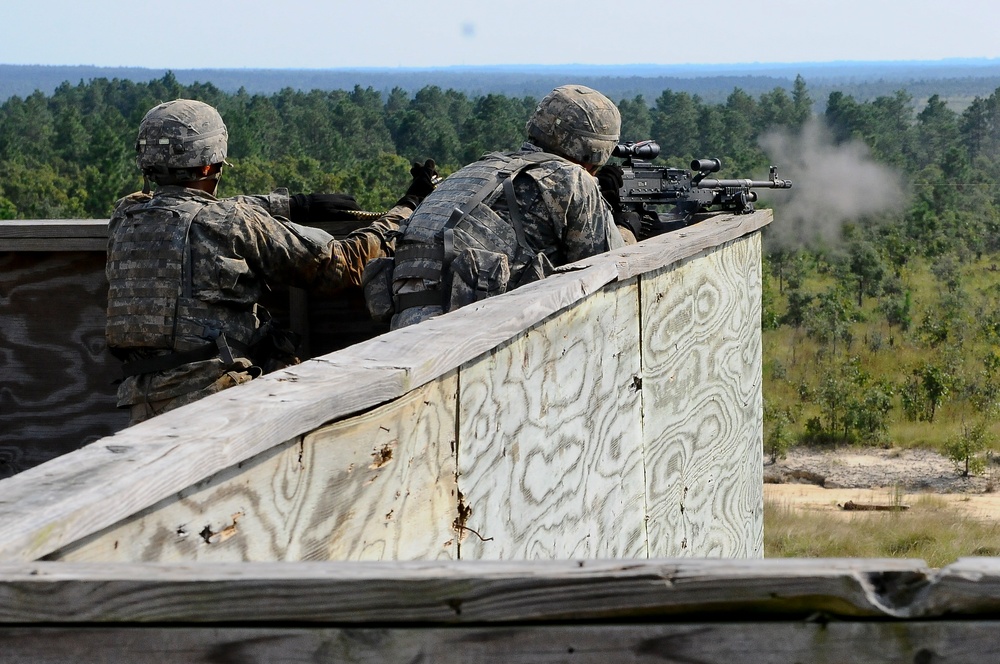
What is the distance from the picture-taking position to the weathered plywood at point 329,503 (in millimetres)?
1486

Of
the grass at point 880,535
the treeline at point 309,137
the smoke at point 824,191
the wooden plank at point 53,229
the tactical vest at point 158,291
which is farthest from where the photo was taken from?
the smoke at point 824,191

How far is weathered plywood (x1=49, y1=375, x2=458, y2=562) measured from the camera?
1486 millimetres

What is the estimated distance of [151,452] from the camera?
147 centimetres

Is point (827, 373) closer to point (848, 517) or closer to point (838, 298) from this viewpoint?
point (838, 298)

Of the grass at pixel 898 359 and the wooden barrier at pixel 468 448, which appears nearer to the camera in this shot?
the wooden barrier at pixel 468 448

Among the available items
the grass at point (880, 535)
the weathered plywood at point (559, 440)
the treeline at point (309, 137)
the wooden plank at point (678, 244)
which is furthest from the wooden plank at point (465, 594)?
the treeline at point (309, 137)

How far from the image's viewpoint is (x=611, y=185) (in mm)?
6145

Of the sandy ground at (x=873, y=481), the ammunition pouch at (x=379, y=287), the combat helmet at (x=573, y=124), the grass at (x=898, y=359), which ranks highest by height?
the combat helmet at (x=573, y=124)

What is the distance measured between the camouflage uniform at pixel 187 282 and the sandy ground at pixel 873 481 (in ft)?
35.4

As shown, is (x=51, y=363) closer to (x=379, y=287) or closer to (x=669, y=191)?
(x=379, y=287)

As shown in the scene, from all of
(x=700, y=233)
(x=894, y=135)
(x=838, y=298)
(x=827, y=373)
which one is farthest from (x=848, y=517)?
(x=894, y=135)

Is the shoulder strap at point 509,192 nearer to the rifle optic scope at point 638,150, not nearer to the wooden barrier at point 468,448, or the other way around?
the wooden barrier at point 468,448

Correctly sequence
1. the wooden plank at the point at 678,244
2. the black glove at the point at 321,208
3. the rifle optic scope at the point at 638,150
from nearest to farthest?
the wooden plank at the point at 678,244 → the black glove at the point at 321,208 → the rifle optic scope at the point at 638,150

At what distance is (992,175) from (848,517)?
4698 centimetres
